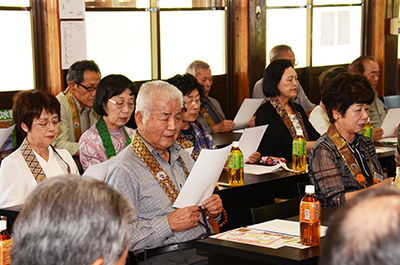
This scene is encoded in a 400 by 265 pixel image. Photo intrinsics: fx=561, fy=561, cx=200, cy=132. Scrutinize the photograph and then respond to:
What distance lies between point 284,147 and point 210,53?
2.92m

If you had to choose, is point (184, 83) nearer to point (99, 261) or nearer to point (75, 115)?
point (75, 115)

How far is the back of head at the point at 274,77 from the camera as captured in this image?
489 cm

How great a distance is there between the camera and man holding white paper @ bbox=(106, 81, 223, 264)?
106 inches

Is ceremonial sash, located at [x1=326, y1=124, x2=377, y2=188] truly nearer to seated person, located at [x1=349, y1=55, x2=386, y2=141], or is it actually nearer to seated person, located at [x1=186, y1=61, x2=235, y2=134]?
seated person, located at [x1=186, y1=61, x2=235, y2=134]

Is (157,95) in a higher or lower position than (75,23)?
lower

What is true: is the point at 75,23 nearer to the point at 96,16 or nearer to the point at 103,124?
the point at 96,16

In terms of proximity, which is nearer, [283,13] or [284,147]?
[284,147]

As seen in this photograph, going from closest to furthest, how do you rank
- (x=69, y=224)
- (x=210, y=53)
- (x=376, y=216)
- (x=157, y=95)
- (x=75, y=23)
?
(x=376, y=216)
(x=69, y=224)
(x=157, y=95)
(x=75, y=23)
(x=210, y=53)

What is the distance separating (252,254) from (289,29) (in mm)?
6147

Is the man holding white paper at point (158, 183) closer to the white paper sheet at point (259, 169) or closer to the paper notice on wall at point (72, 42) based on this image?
the white paper sheet at point (259, 169)

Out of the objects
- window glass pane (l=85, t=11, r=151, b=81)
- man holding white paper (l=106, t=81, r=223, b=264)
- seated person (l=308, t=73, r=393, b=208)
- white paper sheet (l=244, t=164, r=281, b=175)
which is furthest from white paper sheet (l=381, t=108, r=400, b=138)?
man holding white paper (l=106, t=81, r=223, b=264)

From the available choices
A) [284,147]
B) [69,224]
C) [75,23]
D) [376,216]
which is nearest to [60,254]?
[69,224]

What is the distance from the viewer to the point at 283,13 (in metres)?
7.89

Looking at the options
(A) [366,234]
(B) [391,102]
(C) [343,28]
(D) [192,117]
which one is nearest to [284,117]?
(D) [192,117]
